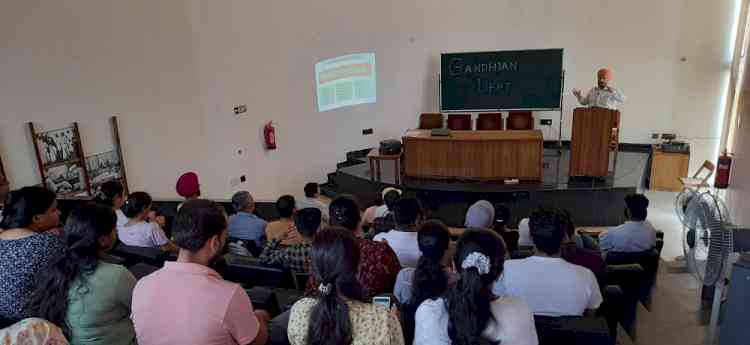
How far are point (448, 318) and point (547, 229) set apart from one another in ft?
3.12

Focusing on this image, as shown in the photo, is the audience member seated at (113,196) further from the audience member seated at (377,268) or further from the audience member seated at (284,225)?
the audience member seated at (377,268)

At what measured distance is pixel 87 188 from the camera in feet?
17.1

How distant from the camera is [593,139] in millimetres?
6535

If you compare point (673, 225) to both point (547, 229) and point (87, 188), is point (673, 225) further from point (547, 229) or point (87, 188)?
point (87, 188)

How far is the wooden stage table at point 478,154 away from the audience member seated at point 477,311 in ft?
16.7

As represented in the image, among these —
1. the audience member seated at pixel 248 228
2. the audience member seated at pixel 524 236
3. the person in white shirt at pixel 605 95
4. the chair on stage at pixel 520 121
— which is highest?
the person in white shirt at pixel 605 95

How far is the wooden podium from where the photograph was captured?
6402mm

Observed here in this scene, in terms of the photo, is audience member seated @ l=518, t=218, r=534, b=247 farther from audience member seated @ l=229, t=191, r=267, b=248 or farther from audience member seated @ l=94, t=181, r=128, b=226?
audience member seated @ l=94, t=181, r=128, b=226

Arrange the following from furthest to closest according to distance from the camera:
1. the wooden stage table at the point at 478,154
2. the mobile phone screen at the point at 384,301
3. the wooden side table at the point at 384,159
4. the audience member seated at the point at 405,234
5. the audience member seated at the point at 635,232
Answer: the wooden side table at the point at 384,159 < the wooden stage table at the point at 478,154 < the audience member seated at the point at 635,232 < the audience member seated at the point at 405,234 < the mobile phone screen at the point at 384,301

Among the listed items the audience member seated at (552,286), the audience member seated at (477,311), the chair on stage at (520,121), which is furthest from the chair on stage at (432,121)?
the audience member seated at (477,311)

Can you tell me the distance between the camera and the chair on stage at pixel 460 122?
28.0 feet

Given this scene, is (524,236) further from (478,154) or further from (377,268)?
(478,154)

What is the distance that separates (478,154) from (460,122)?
174 centimetres

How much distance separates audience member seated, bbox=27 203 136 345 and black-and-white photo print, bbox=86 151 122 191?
381 centimetres
